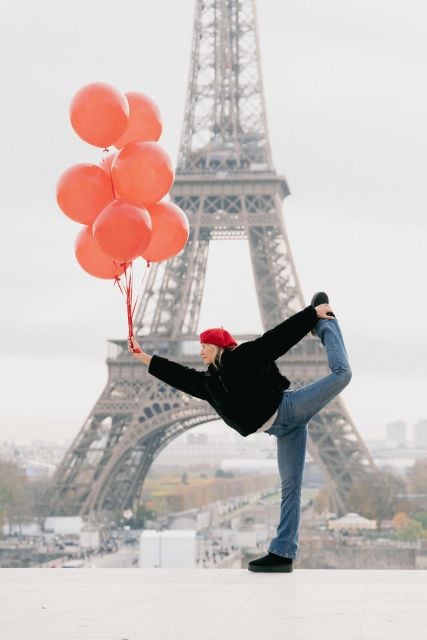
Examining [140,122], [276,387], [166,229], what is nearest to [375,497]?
[166,229]

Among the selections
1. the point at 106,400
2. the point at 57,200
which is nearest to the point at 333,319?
the point at 57,200

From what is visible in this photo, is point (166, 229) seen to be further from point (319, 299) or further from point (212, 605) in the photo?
point (212, 605)

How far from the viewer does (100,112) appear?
6004 millimetres

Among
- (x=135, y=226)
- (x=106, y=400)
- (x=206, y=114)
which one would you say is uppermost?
(x=206, y=114)

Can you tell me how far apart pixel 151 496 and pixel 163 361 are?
155 feet

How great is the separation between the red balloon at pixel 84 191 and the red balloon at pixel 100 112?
0.54 ft

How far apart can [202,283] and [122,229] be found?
25.8 m

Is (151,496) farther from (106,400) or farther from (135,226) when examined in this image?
(135,226)

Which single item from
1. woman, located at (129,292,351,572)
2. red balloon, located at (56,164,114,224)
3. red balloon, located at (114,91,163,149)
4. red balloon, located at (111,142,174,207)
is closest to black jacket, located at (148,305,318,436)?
woman, located at (129,292,351,572)

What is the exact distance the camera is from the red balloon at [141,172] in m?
6.00

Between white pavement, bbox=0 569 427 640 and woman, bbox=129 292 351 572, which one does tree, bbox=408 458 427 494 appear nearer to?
white pavement, bbox=0 569 427 640

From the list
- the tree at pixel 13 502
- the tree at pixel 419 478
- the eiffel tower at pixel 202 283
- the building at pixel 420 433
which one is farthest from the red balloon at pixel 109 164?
the building at pixel 420 433

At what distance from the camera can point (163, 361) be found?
544 centimetres

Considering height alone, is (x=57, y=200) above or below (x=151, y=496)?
below
